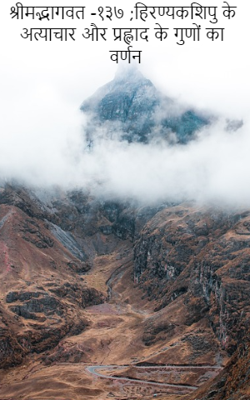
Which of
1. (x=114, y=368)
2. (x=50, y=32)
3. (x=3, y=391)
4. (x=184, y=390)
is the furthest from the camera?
(x=114, y=368)

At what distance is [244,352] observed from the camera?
275 ft

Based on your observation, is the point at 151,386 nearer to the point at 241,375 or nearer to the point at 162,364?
the point at 162,364

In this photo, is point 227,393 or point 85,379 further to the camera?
point 85,379

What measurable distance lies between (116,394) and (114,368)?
31.7 metres

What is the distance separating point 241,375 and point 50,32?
97876 millimetres

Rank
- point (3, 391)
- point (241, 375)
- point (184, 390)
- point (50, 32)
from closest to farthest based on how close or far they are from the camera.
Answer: point (241, 375)
point (50, 32)
point (184, 390)
point (3, 391)

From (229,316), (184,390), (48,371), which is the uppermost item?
(229,316)

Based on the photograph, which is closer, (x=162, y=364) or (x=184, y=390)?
(x=184, y=390)

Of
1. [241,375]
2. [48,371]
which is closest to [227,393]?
[241,375]

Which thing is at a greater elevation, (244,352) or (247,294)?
(244,352)

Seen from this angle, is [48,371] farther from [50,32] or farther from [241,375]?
[50,32]

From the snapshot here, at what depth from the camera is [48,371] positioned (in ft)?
648

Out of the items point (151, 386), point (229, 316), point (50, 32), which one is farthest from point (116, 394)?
point (50, 32)

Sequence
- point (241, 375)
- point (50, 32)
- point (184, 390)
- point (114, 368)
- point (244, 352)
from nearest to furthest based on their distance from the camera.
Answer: point (241, 375) → point (244, 352) → point (50, 32) → point (184, 390) → point (114, 368)
